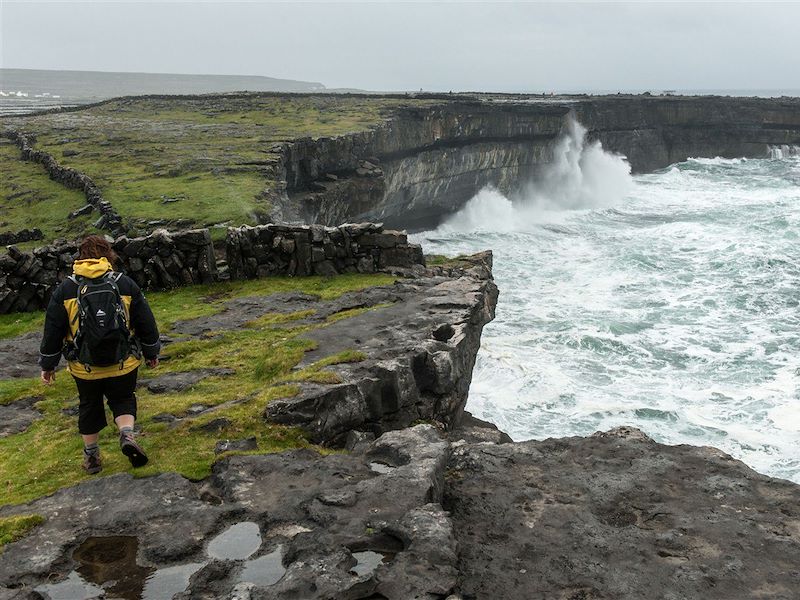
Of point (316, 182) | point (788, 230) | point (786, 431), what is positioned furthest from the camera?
point (788, 230)

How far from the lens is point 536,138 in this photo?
6153cm

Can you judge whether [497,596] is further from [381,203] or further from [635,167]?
[635,167]

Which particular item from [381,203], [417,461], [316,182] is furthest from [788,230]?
[417,461]

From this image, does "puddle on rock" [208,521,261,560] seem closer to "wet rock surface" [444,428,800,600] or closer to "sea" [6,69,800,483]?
"wet rock surface" [444,428,800,600]

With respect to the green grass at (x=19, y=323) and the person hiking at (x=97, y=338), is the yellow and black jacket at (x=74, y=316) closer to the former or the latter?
the person hiking at (x=97, y=338)

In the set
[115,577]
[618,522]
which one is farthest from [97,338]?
[618,522]

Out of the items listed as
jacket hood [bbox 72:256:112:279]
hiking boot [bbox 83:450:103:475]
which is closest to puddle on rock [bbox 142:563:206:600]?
hiking boot [bbox 83:450:103:475]

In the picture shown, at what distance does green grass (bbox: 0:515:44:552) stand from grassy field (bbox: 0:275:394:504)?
501 mm

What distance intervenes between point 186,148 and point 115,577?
32.6 meters

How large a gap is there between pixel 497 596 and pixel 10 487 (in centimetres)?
542

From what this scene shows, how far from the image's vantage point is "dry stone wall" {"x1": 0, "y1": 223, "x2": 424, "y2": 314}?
1559 centimetres

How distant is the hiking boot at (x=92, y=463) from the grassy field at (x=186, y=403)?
0.37 ft

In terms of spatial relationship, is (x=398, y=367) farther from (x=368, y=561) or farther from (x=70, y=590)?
(x=70, y=590)

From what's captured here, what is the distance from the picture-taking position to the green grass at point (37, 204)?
74.2 feet
